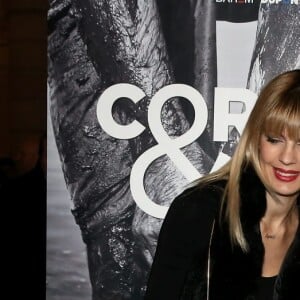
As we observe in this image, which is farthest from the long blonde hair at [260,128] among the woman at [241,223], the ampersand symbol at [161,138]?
the ampersand symbol at [161,138]

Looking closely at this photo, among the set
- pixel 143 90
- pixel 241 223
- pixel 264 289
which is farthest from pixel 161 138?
pixel 264 289

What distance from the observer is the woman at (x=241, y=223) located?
159 cm

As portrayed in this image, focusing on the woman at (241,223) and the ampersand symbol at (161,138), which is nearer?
the woman at (241,223)

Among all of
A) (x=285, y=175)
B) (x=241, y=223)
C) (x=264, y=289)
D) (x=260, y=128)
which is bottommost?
(x=264, y=289)

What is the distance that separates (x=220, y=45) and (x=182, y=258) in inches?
28.9

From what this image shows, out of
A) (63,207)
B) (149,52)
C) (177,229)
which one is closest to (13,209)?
(63,207)

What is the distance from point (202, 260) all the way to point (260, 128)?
0.34 meters

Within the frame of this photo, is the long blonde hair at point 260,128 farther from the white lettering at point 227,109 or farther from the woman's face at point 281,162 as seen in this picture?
the white lettering at point 227,109

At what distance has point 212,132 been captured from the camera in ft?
6.80

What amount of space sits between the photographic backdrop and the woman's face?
1.55 ft

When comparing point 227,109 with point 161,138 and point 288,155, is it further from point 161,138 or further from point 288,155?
point 288,155

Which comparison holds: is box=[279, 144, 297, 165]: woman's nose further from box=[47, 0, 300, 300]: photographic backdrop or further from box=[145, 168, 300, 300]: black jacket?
box=[47, 0, 300, 300]: photographic backdrop

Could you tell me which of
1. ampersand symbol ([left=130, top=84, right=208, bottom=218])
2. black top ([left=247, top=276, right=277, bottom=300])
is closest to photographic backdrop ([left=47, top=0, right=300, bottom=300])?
ampersand symbol ([left=130, top=84, right=208, bottom=218])

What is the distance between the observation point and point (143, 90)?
205 centimetres
